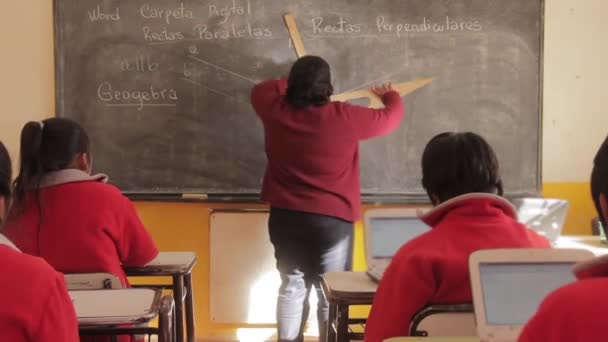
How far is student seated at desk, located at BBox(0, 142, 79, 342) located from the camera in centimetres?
145

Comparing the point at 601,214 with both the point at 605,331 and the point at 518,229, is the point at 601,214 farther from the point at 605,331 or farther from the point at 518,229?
the point at 518,229

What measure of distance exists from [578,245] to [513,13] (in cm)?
132

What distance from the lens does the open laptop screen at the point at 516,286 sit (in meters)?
1.67

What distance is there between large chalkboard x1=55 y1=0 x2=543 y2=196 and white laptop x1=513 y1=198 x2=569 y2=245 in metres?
0.58

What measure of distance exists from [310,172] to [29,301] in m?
1.99

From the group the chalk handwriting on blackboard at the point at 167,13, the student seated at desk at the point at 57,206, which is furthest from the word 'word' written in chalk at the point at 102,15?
the student seated at desk at the point at 57,206

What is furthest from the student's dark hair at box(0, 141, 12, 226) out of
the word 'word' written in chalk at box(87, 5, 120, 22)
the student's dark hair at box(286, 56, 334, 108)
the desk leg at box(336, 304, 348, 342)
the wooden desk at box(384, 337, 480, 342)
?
the word 'word' written in chalk at box(87, 5, 120, 22)

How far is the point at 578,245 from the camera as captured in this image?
3500 mm

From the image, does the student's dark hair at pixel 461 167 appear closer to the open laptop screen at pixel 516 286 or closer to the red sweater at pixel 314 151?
the open laptop screen at pixel 516 286

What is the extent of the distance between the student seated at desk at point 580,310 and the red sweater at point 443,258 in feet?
2.04

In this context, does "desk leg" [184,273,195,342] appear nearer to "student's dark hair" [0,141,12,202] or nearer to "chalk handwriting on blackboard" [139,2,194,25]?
"chalk handwriting on blackboard" [139,2,194,25]

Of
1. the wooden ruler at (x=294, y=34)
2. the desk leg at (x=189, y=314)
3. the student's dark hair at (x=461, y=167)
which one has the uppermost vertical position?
the wooden ruler at (x=294, y=34)

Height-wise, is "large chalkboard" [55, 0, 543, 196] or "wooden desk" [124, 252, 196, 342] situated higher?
"large chalkboard" [55, 0, 543, 196]

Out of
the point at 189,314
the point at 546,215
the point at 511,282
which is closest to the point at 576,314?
the point at 511,282
